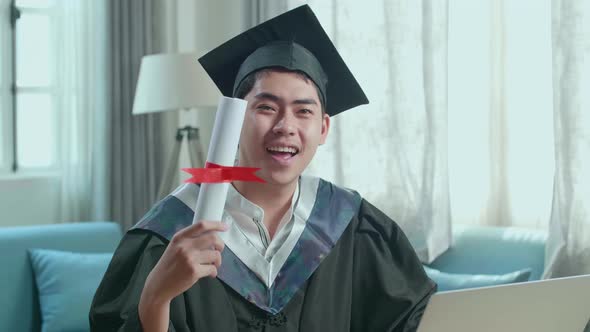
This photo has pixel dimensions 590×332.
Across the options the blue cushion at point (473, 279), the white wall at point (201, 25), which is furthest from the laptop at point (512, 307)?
the white wall at point (201, 25)

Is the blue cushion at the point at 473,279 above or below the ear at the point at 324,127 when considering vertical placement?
below

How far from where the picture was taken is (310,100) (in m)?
1.58

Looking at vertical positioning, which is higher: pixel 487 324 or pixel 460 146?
pixel 460 146

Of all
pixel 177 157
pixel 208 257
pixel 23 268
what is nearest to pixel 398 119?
pixel 177 157

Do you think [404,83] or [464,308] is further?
[404,83]

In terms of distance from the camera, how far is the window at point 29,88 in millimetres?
4668

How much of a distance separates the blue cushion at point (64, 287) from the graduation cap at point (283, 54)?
6.76ft

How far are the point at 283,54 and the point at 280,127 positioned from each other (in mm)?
172

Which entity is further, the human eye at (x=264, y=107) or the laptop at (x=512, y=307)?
the human eye at (x=264, y=107)

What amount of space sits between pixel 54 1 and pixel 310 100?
139 inches

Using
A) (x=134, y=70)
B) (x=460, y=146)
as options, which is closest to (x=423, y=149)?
(x=460, y=146)

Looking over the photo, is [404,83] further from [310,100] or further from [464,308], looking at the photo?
[464,308]

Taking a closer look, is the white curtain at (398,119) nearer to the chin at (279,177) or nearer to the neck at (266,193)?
the neck at (266,193)

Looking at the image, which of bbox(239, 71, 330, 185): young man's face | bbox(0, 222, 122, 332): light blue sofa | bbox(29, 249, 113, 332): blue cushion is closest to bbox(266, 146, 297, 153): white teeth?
bbox(239, 71, 330, 185): young man's face
